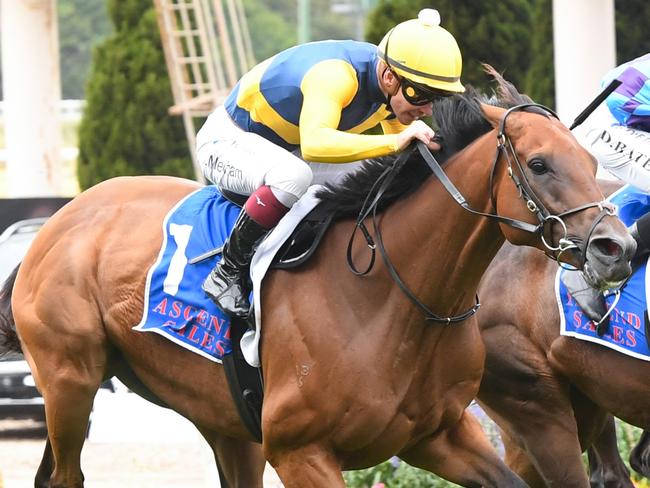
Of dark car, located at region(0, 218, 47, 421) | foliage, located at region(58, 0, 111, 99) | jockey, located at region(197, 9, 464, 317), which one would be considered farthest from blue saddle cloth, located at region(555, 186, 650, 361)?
foliage, located at region(58, 0, 111, 99)

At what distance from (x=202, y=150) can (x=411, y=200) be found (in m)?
0.96

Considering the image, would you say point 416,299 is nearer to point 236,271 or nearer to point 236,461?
point 236,271

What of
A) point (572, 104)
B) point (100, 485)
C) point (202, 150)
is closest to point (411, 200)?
point (202, 150)

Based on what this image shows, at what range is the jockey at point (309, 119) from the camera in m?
4.18

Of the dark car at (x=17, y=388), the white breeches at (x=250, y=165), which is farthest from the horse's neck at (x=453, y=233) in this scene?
the dark car at (x=17, y=388)

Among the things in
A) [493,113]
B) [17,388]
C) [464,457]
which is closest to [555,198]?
[493,113]

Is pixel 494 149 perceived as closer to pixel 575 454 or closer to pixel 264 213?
pixel 264 213

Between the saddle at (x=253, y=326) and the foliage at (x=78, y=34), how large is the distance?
36738 mm

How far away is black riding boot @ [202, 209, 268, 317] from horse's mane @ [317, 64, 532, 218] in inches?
10.8

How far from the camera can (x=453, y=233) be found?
4.18 metres

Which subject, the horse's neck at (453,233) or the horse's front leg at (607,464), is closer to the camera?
the horse's neck at (453,233)

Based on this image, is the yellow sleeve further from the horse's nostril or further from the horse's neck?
the horse's nostril

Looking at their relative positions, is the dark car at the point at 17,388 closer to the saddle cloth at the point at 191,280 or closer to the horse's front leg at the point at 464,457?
the saddle cloth at the point at 191,280

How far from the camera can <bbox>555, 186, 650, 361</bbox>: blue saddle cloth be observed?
4.91 meters
